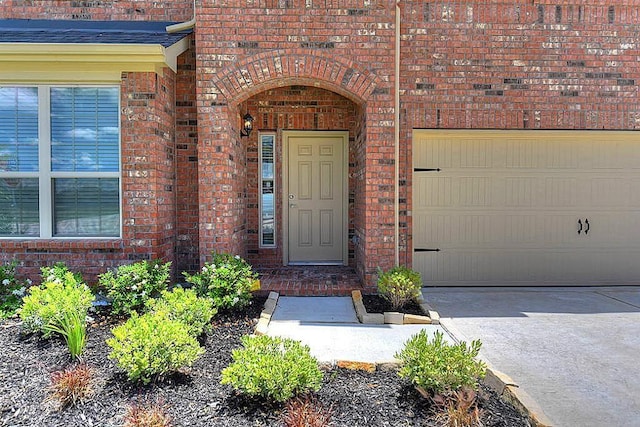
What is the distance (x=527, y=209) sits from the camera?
20.8ft

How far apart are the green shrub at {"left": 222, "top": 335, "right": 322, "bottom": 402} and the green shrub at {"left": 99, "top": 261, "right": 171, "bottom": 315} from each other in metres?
2.02

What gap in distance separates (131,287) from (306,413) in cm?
276

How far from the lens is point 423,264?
6305 millimetres

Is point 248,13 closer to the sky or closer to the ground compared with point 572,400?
closer to the sky

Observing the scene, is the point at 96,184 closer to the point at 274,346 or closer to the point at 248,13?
the point at 248,13

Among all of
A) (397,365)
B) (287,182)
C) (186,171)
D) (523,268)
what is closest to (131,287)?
(186,171)

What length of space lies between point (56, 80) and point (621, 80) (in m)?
7.40

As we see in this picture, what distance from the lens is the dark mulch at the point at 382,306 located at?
478cm

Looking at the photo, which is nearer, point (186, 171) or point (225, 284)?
point (225, 284)

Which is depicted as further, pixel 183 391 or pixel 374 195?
pixel 374 195

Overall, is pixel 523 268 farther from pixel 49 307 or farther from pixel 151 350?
pixel 49 307

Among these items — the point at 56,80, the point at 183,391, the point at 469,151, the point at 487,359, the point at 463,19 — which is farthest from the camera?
the point at 469,151

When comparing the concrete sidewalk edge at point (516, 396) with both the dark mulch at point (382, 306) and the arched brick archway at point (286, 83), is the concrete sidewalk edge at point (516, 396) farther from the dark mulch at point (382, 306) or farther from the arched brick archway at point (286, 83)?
the arched brick archway at point (286, 83)

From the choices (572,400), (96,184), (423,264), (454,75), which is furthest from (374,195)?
(96,184)
